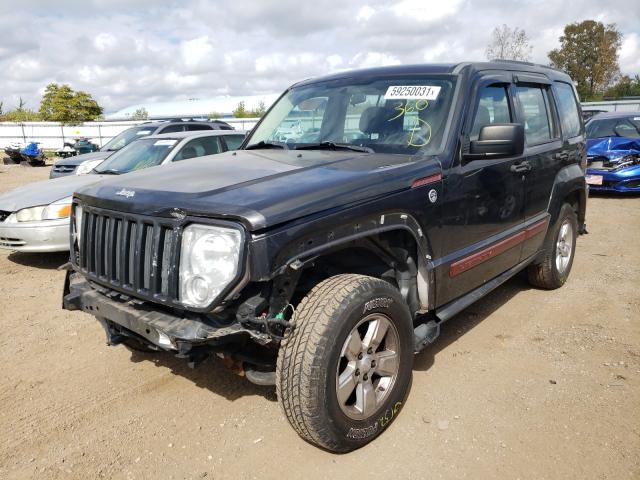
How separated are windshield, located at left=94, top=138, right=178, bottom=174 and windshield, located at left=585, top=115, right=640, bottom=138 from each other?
363 inches

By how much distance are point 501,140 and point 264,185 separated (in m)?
1.48

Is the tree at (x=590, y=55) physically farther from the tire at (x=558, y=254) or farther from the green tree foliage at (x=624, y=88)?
the tire at (x=558, y=254)

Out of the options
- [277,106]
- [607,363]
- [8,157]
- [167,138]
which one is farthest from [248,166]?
[8,157]

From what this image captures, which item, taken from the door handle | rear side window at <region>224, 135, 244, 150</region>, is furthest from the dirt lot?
rear side window at <region>224, 135, 244, 150</region>

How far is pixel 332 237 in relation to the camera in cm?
254

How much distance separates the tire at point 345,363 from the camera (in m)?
2.43

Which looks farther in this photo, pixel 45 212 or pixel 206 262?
pixel 45 212

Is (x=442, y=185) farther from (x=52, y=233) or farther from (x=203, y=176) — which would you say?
(x=52, y=233)

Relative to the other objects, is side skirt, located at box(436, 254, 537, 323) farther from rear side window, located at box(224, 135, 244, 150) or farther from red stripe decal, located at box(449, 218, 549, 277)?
rear side window, located at box(224, 135, 244, 150)

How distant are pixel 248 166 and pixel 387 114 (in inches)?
40.9

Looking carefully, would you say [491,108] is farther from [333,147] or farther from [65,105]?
[65,105]

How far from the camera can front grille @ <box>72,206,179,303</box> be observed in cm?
246

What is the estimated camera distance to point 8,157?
74.8 ft

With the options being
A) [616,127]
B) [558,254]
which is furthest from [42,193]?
[616,127]
